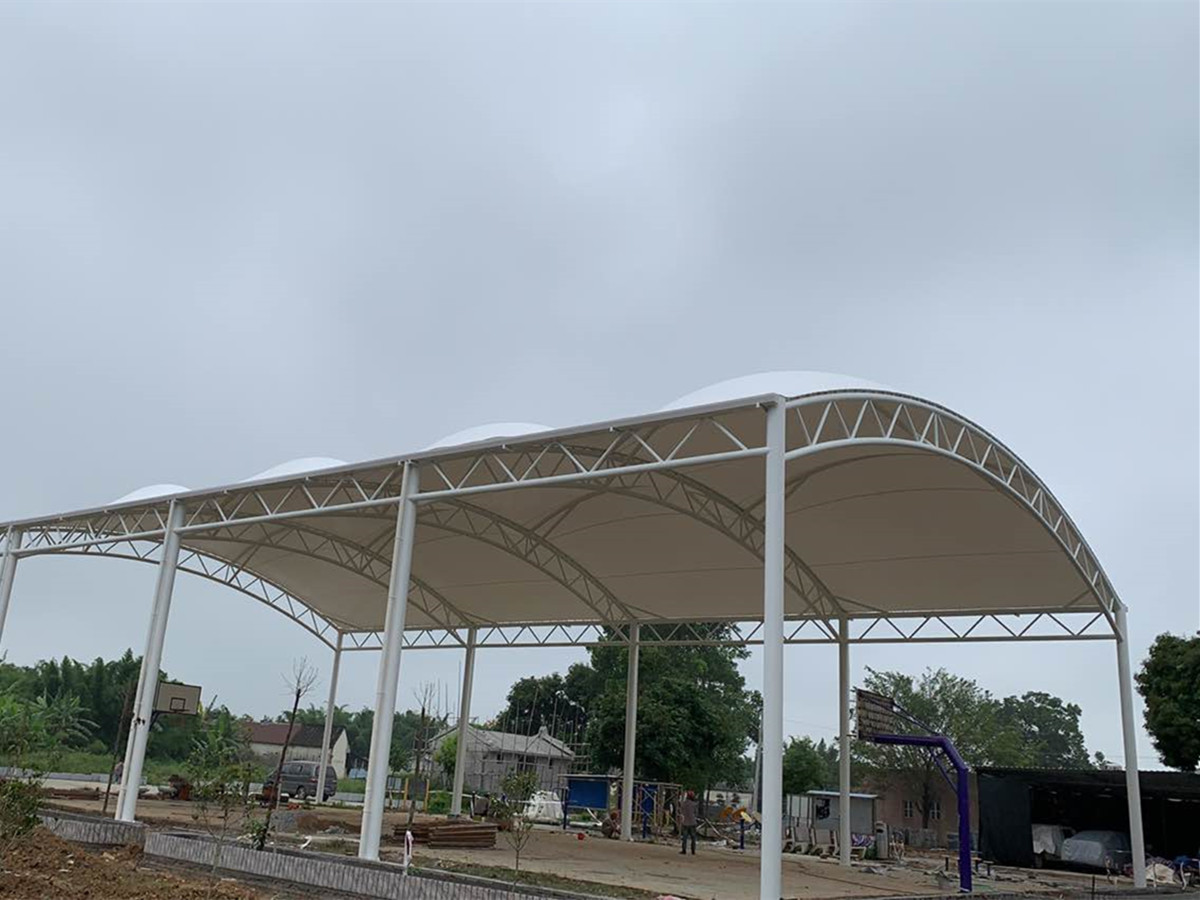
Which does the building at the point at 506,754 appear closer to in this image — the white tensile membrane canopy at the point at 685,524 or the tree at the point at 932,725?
the tree at the point at 932,725

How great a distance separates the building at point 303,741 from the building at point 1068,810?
155ft

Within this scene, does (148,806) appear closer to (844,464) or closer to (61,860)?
(61,860)

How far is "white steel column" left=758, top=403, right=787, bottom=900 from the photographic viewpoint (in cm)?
1150

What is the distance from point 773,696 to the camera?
11766 millimetres

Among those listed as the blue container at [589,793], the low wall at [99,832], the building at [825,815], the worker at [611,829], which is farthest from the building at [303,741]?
the low wall at [99,832]

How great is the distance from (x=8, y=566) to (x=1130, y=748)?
26.3 meters

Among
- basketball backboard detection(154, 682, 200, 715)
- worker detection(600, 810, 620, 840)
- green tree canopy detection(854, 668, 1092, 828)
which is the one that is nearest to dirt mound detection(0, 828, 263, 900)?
basketball backboard detection(154, 682, 200, 715)

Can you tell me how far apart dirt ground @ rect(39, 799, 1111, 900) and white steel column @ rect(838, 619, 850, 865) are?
868 millimetres

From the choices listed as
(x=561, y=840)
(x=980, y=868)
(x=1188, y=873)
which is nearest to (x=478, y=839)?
(x=561, y=840)

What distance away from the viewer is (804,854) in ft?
93.5

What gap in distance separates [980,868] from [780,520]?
20450 millimetres

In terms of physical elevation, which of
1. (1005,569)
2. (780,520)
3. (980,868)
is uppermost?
(1005,569)

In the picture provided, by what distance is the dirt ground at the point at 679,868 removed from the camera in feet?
54.5

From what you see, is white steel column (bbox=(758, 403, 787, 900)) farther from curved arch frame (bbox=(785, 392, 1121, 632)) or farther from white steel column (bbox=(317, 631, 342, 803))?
white steel column (bbox=(317, 631, 342, 803))
